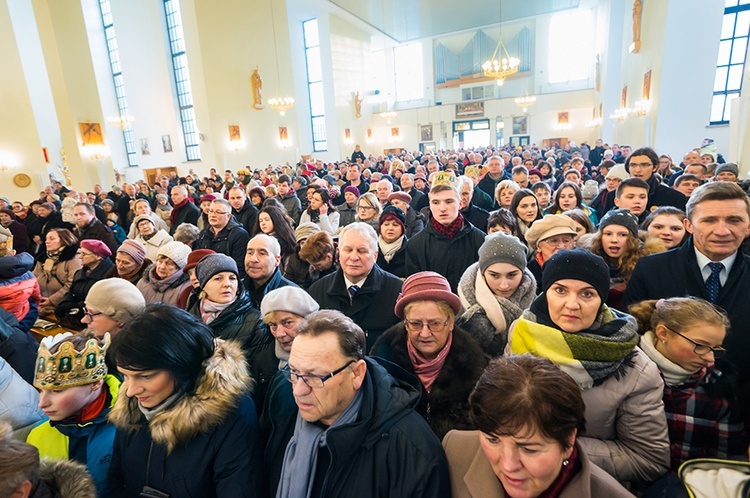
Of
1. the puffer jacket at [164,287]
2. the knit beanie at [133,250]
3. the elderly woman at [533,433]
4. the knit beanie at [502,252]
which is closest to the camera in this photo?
the elderly woman at [533,433]

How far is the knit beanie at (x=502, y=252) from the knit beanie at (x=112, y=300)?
7.07ft

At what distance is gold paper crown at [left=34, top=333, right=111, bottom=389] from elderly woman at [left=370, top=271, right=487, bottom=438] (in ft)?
4.38

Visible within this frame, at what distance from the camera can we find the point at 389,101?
29438mm

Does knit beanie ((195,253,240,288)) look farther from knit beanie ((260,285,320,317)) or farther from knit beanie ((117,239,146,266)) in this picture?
Answer: knit beanie ((117,239,146,266))

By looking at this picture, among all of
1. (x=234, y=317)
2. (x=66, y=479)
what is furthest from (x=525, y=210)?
(x=66, y=479)

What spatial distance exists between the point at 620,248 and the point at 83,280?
4768 millimetres

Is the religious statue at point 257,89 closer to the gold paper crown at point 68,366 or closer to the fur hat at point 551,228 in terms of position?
the fur hat at point 551,228

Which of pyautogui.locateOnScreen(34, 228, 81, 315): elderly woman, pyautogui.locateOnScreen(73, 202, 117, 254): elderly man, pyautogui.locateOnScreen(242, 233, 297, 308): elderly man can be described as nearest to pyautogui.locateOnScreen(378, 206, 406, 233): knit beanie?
pyautogui.locateOnScreen(242, 233, 297, 308): elderly man

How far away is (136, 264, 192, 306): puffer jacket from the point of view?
3.23 meters

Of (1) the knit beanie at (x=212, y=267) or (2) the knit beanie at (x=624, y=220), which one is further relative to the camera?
(2) the knit beanie at (x=624, y=220)

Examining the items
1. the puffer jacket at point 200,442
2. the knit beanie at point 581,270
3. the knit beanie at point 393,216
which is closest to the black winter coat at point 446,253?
the knit beanie at point 393,216

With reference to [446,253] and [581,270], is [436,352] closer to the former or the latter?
[581,270]

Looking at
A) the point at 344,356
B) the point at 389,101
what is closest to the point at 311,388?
the point at 344,356

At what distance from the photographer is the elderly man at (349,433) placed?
133 centimetres
